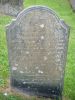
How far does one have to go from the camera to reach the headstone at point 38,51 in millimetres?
6754

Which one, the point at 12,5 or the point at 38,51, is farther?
the point at 12,5

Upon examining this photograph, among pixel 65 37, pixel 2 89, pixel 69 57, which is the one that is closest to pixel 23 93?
pixel 2 89

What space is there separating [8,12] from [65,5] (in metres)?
5.20

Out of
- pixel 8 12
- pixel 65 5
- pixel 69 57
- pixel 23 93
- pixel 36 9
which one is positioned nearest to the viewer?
pixel 36 9

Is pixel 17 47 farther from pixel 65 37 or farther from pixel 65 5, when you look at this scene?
pixel 65 5

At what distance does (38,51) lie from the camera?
22.9 feet

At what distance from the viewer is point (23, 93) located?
7.29 metres

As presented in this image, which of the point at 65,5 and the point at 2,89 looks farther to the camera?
the point at 65,5

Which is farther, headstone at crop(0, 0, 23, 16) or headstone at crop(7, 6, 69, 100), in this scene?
headstone at crop(0, 0, 23, 16)

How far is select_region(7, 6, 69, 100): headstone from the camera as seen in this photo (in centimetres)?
675

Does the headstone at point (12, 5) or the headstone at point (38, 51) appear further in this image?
the headstone at point (12, 5)

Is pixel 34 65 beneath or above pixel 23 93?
above

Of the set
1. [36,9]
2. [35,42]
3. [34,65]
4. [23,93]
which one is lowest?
[23,93]

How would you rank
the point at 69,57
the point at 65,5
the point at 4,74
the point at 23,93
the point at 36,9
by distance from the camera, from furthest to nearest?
the point at 65,5 → the point at 69,57 → the point at 4,74 → the point at 23,93 → the point at 36,9
